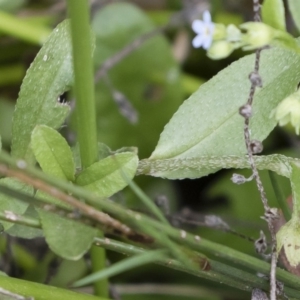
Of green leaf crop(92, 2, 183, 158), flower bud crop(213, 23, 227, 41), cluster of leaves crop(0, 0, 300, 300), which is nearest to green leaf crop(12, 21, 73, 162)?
cluster of leaves crop(0, 0, 300, 300)

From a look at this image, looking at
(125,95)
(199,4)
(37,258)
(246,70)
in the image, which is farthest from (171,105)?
(246,70)

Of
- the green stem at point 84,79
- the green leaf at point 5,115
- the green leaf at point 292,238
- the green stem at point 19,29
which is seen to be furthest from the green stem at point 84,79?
the green leaf at point 5,115

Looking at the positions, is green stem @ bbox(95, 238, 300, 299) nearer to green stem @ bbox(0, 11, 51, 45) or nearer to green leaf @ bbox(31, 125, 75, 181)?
green leaf @ bbox(31, 125, 75, 181)

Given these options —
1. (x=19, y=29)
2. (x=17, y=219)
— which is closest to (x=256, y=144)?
(x=17, y=219)

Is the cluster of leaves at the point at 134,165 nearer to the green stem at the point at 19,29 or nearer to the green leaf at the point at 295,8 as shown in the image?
the green leaf at the point at 295,8

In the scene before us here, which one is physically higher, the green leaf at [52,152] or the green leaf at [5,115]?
the green leaf at [52,152]

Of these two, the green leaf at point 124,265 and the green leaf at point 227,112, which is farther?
the green leaf at point 227,112
